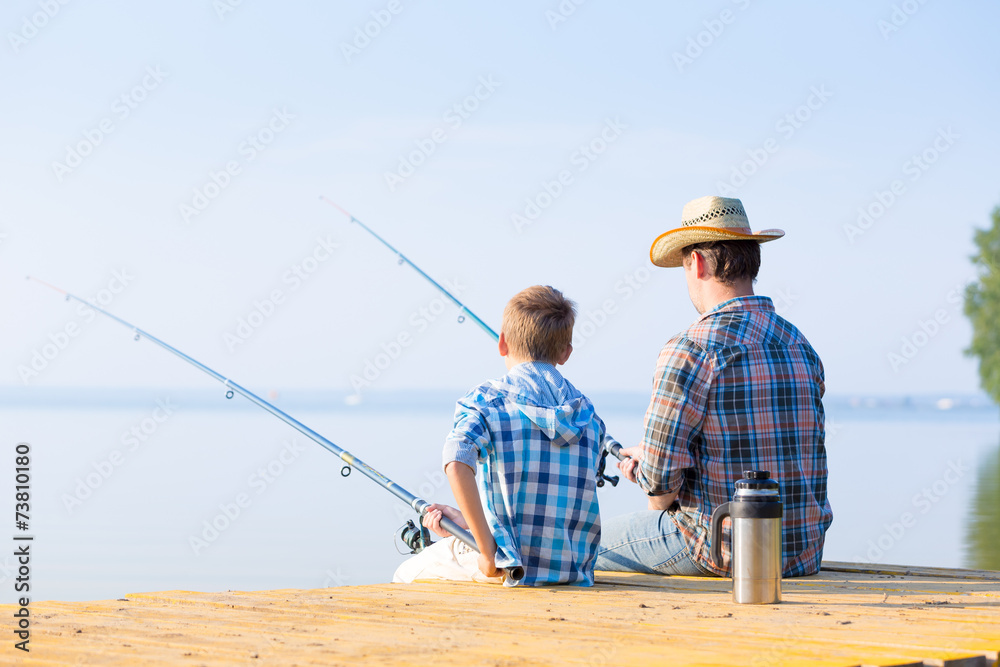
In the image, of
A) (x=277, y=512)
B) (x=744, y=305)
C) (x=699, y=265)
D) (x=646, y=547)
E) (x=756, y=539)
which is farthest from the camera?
(x=277, y=512)

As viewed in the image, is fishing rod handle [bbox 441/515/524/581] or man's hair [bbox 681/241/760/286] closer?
fishing rod handle [bbox 441/515/524/581]

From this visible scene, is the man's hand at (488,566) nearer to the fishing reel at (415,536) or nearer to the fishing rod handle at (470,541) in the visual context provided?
the fishing rod handle at (470,541)

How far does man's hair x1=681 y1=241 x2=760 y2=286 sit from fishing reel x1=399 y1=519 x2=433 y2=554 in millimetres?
1329

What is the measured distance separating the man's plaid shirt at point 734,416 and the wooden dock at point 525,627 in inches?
10.6

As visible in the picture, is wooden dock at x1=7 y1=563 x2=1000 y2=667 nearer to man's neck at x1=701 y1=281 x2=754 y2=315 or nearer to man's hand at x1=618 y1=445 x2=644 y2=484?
man's hand at x1=618 y1=445 x2=644 y2=484

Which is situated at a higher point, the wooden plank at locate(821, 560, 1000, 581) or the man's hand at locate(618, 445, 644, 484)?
the man's hand at locate(618, 445, 644, 484)

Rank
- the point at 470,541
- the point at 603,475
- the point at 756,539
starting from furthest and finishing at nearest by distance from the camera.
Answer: the point at 603,475 → the point at 470,541 → the point at 756,539

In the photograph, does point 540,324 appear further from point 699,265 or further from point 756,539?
point 756,539

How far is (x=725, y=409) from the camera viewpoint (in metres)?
3.24

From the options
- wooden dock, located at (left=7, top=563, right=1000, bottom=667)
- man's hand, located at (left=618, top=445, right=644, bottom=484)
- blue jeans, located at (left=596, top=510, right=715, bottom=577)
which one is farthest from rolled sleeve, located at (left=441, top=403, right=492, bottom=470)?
blue jeans, located at (left=596, top=510, right=715, bottom=577)

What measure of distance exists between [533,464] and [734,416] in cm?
60

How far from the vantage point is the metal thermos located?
277cm

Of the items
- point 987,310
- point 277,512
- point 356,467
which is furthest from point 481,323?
point 987,310

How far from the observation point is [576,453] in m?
3.28
